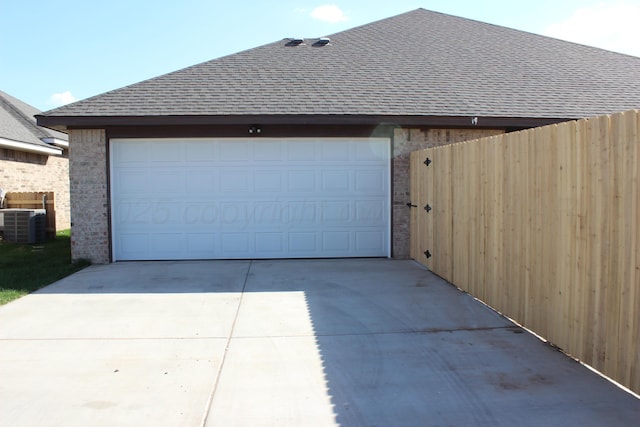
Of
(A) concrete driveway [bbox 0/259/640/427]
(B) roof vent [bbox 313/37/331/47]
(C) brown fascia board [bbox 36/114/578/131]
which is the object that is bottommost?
(A) concrete driveway [bbox 0/259/640/427]

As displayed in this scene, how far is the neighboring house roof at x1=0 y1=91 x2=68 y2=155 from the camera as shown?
15755mm

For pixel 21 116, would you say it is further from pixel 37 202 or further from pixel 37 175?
pixel 37 202

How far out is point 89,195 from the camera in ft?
33.6

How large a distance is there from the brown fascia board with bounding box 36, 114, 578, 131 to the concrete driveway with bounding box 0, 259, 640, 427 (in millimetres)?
Answer: 3433

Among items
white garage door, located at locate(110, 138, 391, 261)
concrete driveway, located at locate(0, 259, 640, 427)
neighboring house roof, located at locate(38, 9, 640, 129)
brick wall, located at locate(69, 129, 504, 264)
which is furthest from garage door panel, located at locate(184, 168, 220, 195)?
concrete driveway, located at locate(0, 259, 640, 427)

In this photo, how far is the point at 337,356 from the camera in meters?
4.93

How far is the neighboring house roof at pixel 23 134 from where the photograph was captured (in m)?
15.8

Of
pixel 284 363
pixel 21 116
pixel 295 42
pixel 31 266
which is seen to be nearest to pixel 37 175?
pixel 21 116

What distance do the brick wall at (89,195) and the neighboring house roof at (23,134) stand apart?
5.89 meters

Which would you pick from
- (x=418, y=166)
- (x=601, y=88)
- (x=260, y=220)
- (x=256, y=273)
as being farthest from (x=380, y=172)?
(x=601, y=88)

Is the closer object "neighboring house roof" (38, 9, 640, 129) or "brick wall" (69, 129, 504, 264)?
"neighboring house roof" (38, 9, 640, 129)

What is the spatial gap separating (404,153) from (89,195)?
20.6 ft

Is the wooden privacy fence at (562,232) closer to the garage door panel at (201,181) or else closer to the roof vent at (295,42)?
the garage door panel at (201,181)

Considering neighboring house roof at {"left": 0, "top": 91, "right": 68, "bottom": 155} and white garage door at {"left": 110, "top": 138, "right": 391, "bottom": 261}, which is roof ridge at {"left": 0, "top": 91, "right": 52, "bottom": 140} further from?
white garage door at {"left": 110, "top": 138, "right": 391, "bottom": 261}
